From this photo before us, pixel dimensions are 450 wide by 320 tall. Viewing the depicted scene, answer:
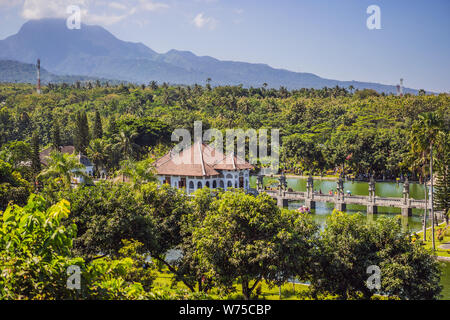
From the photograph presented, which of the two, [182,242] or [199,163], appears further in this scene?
[199,163]

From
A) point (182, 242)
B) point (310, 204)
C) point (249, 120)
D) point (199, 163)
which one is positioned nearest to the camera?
point (182, 242)

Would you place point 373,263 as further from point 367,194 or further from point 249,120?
point 249,120

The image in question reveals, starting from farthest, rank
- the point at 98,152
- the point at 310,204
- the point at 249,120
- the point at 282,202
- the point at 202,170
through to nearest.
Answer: the point at 249,120
the point at 98,152
the point at 282,202
the point at 310,204
the point at 202,170

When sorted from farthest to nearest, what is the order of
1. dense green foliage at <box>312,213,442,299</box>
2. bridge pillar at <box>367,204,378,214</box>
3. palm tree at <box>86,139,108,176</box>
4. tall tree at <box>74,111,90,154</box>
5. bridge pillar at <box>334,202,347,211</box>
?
tall tree at <box>74,111,90,154</box> < palm tree at <box>86,139,108,176</box> < bridge pillar at <box>334,202,347,211</box> < bridge pillar at <box>367,204,378,214</box> < dense green foliage at <box>312,213,442,299</box>

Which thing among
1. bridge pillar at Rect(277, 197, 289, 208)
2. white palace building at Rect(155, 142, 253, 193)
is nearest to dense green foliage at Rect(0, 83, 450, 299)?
white palace building at Rect(155, 142, 253, 193)

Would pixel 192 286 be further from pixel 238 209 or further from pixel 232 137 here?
pixel 232 137

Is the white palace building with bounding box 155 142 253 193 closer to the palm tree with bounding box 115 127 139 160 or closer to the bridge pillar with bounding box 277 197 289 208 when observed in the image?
the bridge pillar with bounding box 277 197 289 208

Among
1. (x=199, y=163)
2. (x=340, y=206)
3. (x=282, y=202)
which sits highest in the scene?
(x=199, y=163)

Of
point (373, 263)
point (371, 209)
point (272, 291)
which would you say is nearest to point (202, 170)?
point (371, 209)

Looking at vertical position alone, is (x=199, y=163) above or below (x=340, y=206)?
above
